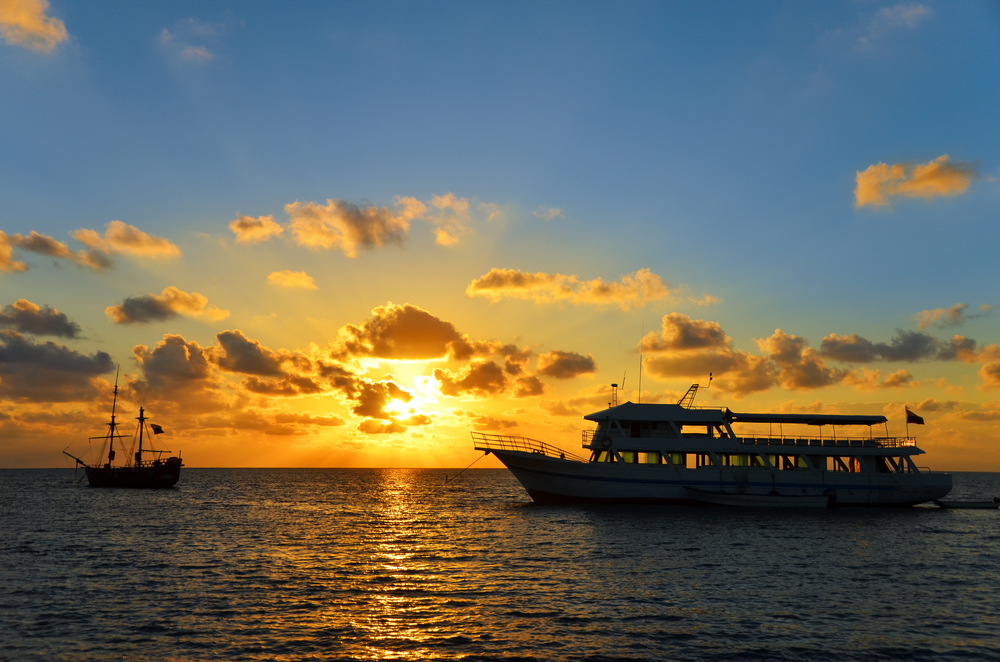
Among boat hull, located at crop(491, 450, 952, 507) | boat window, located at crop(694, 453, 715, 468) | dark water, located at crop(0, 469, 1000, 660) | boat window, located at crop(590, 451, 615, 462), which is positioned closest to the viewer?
dark water, located at crop(0, 469, 1000, 660)

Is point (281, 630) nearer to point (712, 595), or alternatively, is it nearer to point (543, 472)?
point (712, 595)

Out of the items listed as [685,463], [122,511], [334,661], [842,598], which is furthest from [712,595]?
[122,511]

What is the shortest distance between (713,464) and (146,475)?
82074 mm

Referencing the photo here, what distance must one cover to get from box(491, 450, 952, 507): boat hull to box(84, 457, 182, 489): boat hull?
218ft

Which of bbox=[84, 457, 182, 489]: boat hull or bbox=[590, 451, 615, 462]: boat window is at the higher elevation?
bbox=[590, 451, 615, 462]: boat window

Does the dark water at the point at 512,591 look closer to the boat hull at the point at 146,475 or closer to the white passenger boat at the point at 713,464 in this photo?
the white passenger boat at the point at 713,464

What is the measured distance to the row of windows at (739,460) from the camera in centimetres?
4844

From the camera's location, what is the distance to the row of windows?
48.4 meters

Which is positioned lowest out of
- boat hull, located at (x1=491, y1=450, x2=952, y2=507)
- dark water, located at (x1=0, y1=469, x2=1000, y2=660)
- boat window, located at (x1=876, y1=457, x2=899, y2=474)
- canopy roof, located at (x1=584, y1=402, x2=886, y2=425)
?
dark water, located at (x1=0, y1=469, x2=1000, y2=660)

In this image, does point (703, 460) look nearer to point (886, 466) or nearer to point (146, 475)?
point (886, 466)

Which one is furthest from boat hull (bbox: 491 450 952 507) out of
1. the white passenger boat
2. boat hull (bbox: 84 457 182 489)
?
boat hull (bbox: 84 457 182 489)

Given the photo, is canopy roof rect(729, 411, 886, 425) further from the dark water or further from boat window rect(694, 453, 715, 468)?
the dark water

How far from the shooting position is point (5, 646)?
16.3 metres

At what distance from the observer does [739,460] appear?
4962cm
